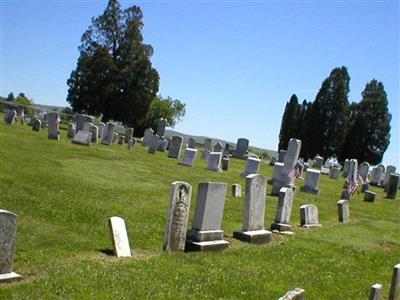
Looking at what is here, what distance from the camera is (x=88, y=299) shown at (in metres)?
6.82

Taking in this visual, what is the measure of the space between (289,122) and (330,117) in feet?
34.4

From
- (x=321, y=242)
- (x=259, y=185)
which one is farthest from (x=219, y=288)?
(x=321, y=242)

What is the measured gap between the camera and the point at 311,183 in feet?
84.3

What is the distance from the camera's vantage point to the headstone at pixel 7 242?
734 centimetres

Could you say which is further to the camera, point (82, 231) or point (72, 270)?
point (82, 231)

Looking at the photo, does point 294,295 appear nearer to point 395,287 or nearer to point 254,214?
point 395,287

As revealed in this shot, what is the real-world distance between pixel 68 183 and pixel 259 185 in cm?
596

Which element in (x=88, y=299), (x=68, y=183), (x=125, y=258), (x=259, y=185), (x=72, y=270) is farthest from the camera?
(x=68, y=183)

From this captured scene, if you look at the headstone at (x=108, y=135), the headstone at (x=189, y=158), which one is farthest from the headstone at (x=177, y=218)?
the headstone at (x=108, y=135)

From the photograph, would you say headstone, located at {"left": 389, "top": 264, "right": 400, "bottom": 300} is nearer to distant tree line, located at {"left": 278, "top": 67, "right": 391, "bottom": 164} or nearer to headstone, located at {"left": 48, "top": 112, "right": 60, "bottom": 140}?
headstone, located at {"left": 48, "top": 112, "right": 60, "bottom": 140}

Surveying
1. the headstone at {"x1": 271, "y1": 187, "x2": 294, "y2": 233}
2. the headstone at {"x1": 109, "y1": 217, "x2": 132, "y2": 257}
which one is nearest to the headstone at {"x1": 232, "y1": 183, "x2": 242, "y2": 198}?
the headstone at {"x1": 271, "y1": 187, "x2": 294, "y2": 233}

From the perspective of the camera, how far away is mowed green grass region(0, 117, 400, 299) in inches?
306

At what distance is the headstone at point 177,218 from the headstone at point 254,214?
7.19ft

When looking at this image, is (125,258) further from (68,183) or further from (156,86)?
(156,86)
